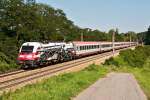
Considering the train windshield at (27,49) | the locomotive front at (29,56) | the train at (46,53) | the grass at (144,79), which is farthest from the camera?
the train windshield at (27,49)

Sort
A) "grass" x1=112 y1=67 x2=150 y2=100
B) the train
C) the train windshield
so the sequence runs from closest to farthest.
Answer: "grass" x1=112 y1=67 x2=150 y2=100, the train, the train windshield

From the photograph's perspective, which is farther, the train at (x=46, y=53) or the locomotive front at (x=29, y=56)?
the train at (x=46, y=53)

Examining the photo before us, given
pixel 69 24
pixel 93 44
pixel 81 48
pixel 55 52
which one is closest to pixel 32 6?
pixel 81 48

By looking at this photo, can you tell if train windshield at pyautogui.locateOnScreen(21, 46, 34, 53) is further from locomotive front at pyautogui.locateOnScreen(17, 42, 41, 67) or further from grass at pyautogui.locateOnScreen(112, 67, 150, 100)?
grass at pyautogui.locateOnScreen(112, 67, 150, 100)

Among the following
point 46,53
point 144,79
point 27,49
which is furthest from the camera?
point 46,53

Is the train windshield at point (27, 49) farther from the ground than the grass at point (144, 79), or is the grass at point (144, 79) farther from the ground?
the train windshield at point (27, 49)

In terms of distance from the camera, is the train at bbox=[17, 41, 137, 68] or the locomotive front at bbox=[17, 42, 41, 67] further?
the train at bbox=[17, 41, 137, 68]

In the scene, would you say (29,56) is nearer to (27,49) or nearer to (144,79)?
(27,49)

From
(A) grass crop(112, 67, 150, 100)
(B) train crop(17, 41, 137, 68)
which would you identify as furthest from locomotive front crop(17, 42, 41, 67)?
(A) grass crop(112, 67, 150, 100)

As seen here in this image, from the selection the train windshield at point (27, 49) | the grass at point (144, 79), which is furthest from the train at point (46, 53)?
the grass at point (144, 79)

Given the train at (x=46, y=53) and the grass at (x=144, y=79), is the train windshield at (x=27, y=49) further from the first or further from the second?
the grass at (x=144, y=79)

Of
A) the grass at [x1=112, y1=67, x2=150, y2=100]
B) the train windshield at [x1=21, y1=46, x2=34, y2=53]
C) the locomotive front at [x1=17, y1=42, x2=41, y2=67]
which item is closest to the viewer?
the grass at [x1=112, y1=67, x2=150, y2=100]

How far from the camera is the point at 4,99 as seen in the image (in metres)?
16.0

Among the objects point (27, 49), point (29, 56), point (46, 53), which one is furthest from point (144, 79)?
point (46, 53)
